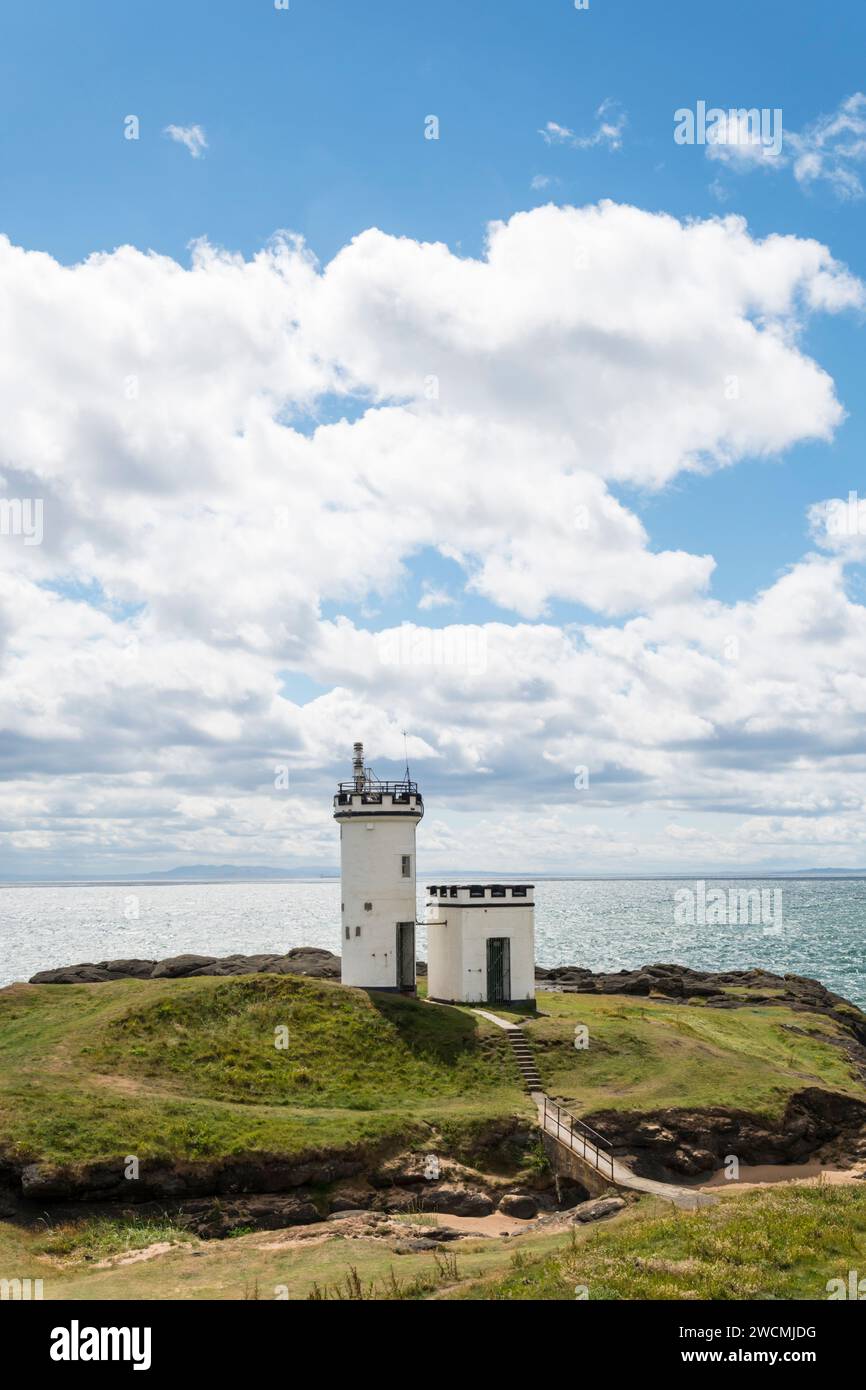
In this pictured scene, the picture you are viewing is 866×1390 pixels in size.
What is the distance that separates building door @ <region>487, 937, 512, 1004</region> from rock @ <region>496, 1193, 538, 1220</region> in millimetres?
16125

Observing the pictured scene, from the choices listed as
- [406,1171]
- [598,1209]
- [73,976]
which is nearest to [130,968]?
[73,976]

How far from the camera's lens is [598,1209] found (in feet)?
85.9

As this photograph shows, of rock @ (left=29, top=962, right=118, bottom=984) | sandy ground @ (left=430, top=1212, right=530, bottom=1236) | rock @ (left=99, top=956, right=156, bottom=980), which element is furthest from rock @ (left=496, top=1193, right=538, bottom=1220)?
rock @ (left=99, top=956, right=156, bottom=980)

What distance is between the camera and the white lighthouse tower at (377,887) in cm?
4400

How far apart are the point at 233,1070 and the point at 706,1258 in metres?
19.9

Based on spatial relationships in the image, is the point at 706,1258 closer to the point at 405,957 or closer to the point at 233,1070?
the point at 233,1070

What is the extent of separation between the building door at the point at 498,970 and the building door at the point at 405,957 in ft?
10.9

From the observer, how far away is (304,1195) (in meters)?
28.0

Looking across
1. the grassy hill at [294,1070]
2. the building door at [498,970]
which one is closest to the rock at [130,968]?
the grassy hill at [294,1070]

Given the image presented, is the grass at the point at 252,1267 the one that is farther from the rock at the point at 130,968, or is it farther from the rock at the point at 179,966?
the rock at the point at 130,968

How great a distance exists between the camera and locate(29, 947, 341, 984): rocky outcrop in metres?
65.2
